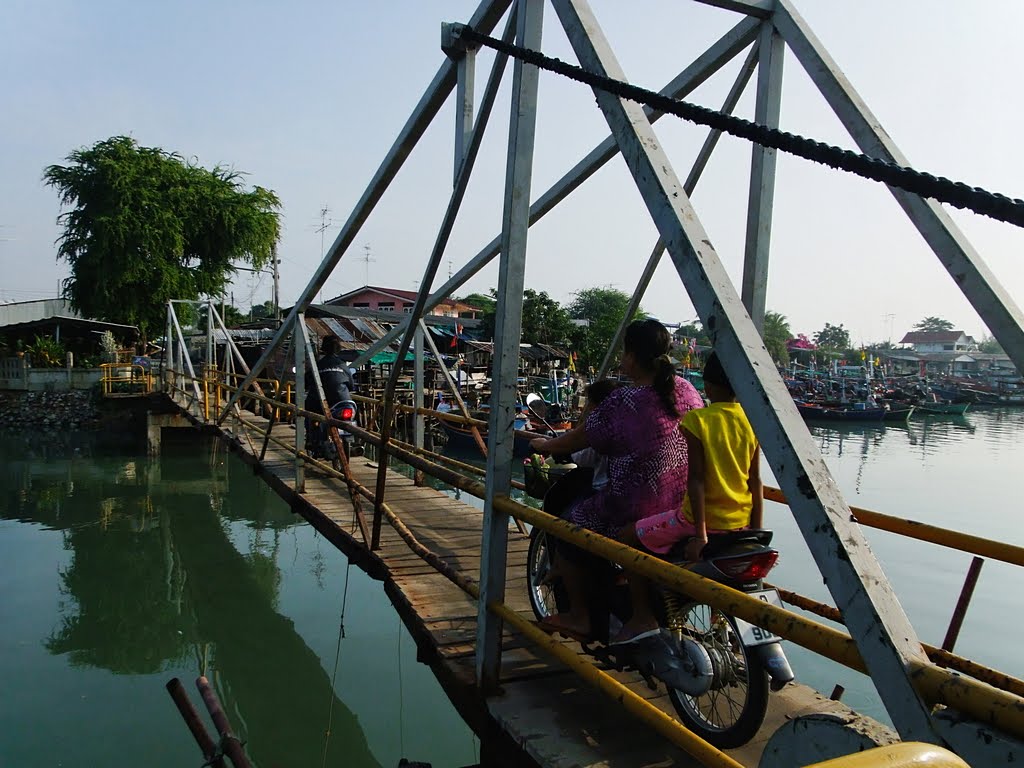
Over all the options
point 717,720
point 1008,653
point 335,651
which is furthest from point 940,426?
point 717,720

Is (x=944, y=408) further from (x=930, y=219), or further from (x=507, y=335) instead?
(x=507, y=335)

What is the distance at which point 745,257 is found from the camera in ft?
9.42

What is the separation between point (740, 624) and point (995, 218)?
1.53 meters

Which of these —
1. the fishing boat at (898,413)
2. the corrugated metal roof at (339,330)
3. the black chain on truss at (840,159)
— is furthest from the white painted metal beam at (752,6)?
the fishing boat at (898,413)

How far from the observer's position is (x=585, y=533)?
2061 mm

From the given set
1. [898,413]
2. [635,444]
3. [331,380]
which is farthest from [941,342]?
[635,444]

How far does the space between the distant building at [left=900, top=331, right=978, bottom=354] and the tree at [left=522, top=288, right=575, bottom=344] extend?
208 ft

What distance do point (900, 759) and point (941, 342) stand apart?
93406 millimetres

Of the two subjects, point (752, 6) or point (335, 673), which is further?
point (335, 673)

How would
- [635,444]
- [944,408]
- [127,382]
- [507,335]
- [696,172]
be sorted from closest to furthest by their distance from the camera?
[507,335] < [635,444] < [696,172] < [127,382] < [944,408]

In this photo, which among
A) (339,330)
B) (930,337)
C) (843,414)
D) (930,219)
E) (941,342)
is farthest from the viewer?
(930,337)

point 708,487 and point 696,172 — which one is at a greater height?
point 696,172

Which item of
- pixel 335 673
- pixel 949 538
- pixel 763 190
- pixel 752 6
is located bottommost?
pixel 335 673

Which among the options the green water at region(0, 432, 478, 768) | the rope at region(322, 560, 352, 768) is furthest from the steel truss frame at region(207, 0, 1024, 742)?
the green water at region(0, 432, 478, 768)
